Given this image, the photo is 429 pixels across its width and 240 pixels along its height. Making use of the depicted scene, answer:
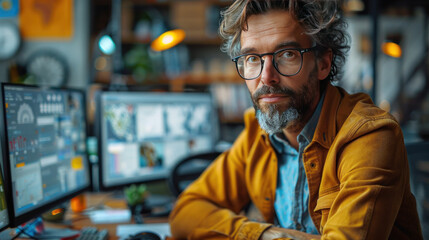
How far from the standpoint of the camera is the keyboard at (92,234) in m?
1.27

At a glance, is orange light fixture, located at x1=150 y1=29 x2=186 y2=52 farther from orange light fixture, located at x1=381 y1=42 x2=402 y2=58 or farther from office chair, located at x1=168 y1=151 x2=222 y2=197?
orange light fixture, located at x1=381 y1=42 x2=402 y2=58

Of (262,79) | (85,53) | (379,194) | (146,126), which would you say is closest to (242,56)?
(262,79)

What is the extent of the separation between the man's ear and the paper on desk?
32.1 inches

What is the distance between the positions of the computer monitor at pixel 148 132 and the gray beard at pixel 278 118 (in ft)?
2.48

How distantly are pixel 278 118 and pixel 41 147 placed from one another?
0.79 metres

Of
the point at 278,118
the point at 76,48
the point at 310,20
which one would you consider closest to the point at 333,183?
the point at 278,118

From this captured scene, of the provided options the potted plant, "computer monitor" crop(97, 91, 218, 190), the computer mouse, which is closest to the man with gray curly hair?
the computer mouse

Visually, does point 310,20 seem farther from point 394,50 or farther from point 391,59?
point 391,59

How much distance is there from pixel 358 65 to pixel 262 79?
7.17 meters

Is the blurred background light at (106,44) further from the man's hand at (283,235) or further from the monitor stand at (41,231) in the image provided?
the man's hand at (283,235)

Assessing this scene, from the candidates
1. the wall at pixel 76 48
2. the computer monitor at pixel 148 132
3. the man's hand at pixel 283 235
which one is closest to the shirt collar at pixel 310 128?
the man's hand at pixel 283 235

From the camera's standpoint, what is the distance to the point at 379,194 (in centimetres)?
89

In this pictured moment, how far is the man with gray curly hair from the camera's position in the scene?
0.93 meters

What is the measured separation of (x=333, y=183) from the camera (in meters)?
1.05
